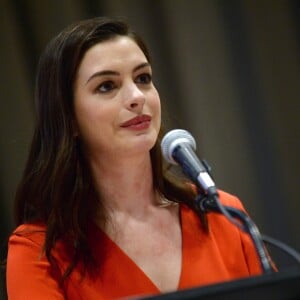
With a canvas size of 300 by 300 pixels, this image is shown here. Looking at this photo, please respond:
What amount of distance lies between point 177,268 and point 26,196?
41cm

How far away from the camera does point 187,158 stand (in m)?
0.89

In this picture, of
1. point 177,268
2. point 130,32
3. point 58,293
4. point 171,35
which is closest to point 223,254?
point 177,268

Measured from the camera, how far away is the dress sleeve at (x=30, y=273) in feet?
3.66

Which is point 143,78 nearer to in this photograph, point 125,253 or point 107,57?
point 107,57

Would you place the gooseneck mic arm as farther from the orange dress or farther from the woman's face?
the orange dress

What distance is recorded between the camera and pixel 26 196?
51.1 inches

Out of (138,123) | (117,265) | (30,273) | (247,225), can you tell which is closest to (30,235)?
(30,273)

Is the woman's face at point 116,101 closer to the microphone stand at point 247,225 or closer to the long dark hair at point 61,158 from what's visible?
the long dark hair at point 61,158

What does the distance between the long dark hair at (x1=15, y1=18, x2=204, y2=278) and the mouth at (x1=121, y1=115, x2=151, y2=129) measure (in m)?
0.15

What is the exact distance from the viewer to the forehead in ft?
4.04

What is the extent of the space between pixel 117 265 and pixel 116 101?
1.25ft

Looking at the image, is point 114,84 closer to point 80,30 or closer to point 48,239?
point 80,30

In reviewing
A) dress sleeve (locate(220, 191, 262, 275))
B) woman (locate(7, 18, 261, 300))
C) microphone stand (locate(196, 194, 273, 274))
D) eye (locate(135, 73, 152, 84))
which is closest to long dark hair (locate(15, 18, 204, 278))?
woman (locate(7, 18, 261, 300))

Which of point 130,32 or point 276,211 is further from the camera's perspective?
point 276,211
